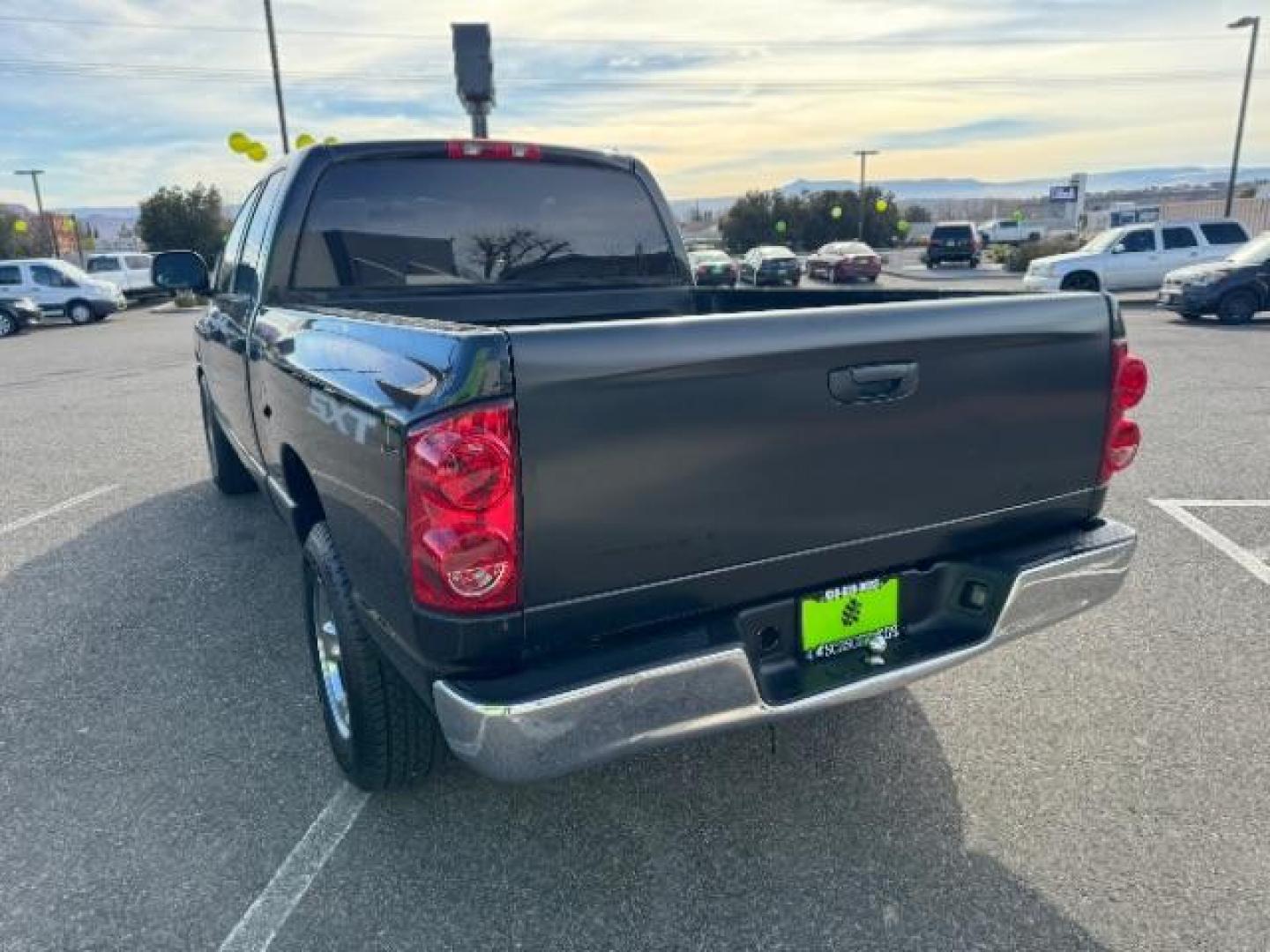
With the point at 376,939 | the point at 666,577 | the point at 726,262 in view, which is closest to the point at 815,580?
the point at 666,577

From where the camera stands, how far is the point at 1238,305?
594 inches

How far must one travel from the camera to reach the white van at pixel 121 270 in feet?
97.3

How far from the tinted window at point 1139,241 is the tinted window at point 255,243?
65.5 feet

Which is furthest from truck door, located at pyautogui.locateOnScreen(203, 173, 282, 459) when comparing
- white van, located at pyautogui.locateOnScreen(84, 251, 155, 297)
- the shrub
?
the shrub

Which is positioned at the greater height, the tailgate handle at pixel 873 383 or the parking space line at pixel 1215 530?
the tailgate handle at pixel 873 383

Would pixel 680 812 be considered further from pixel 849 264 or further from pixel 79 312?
pixel 849 264

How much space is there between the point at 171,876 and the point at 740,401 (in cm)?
205

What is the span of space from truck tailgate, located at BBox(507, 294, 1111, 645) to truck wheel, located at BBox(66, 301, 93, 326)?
27.3m

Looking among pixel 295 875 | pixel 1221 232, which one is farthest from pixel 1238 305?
pixel 295 875

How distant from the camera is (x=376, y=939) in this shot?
7.23ft

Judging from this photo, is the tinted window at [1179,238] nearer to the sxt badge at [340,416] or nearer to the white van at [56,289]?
the sxt badge at [340,416]

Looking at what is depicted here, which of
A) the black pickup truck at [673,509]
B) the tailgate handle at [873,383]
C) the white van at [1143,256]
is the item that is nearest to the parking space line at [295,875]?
the black pickup truck at [673,509]

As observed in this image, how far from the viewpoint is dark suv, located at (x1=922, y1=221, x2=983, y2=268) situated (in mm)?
34375

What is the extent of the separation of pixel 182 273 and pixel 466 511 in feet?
13.3
